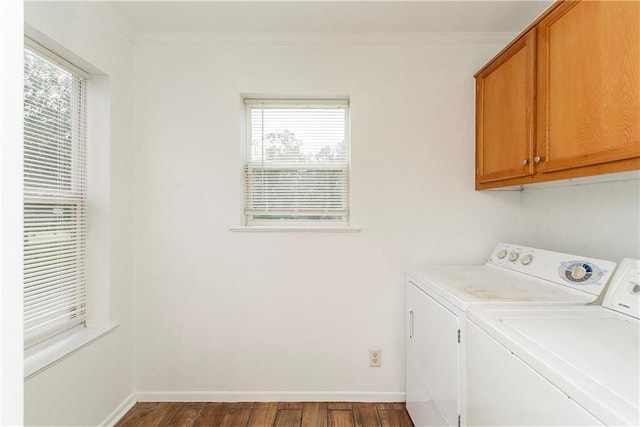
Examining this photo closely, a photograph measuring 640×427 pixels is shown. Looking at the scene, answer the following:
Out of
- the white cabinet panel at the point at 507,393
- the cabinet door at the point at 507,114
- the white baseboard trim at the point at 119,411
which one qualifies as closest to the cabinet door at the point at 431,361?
the white cabinet panel at the point at 507,393

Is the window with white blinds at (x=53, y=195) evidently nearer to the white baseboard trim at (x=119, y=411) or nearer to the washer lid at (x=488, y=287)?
the white baseboard trim at (x=119, y=411)

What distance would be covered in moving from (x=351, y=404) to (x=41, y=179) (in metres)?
2.20

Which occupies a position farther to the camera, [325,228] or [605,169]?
Answer: [325,228]

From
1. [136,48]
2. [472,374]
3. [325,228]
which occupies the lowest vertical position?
[472,374]

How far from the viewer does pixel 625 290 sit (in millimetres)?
1295

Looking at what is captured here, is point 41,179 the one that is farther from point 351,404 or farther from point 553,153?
point 553,153

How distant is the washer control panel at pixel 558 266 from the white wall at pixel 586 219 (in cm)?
19

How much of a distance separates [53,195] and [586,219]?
2.76m

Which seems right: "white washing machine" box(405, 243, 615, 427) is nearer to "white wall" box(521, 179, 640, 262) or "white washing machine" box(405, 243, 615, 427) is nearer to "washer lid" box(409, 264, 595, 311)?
"washer lid" box(409, 264, 595, 311)

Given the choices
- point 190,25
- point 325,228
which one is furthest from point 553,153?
point 190,25

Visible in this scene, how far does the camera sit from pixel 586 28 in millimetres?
1283

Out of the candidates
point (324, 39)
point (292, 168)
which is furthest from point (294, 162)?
point (324, 39)
